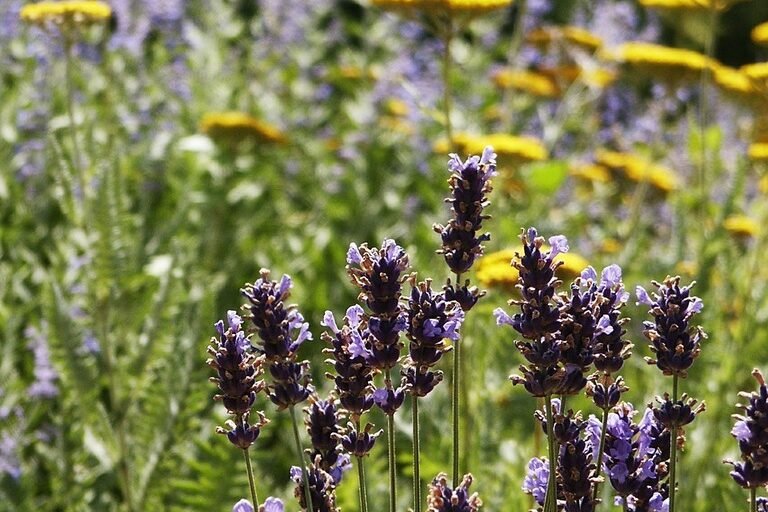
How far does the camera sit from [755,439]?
1089 millimetres

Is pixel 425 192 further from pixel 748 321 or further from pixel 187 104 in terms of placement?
pixel 748 321

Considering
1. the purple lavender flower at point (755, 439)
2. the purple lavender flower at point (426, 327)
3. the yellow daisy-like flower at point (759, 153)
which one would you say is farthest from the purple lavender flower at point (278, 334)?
the yellow daisy-like flower at point (759, 153)

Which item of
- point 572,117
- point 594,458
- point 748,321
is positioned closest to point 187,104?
point 572,117

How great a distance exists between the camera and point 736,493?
2.19 meters

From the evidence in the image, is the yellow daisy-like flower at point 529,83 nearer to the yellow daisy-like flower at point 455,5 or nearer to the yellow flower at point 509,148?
the yellow flower at point 509,148

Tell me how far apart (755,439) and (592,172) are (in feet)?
11.0

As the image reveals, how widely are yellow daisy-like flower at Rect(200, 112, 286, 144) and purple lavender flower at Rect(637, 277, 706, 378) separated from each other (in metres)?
2.70

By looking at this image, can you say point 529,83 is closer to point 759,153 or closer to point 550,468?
point 759,153

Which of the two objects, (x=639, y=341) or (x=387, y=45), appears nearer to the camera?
(x=639, y=341)

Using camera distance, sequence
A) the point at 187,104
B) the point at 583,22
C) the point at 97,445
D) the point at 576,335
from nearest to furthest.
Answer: the point at 576,335 → the point at 97,445 → the point at 187,104 → the point at 583,22

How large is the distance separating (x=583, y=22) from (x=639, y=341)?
8.72ft

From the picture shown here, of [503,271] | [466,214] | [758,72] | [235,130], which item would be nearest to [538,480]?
[466,214]

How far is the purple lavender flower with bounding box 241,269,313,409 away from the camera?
110 centimetres

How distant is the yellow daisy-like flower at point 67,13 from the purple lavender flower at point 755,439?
1.80 metres
